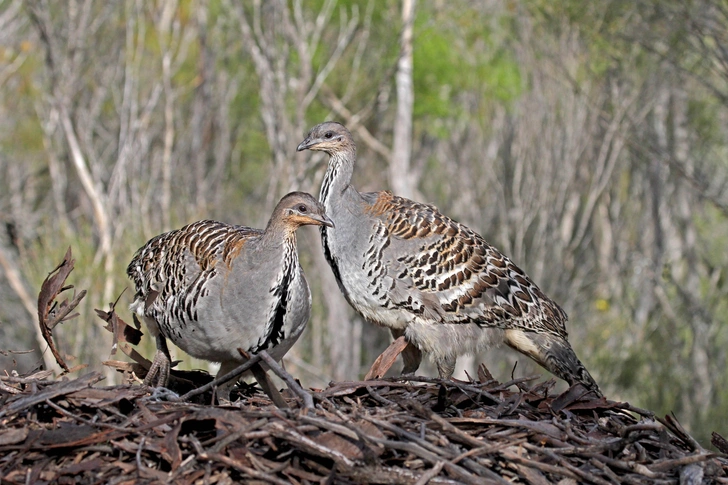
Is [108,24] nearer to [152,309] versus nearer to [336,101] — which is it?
[336,101]

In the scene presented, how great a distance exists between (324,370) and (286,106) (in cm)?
614

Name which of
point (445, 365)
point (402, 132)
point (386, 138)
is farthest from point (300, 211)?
point (386, 138)

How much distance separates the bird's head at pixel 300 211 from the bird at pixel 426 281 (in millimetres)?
970

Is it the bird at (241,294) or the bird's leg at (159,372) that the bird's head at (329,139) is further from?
the bird's leg at (159,372)

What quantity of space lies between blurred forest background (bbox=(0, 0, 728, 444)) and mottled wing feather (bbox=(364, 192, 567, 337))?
5.55 m

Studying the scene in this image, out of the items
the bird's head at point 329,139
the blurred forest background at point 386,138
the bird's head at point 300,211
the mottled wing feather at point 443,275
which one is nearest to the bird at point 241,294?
the bird's head at point 300,211

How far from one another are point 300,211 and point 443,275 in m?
1.50

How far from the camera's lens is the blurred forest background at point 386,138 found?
44.5ft

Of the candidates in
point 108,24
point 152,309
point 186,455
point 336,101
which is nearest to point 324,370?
point 336,101

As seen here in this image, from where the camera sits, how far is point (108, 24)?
1733 cm

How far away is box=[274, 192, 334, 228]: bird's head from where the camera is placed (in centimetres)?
507

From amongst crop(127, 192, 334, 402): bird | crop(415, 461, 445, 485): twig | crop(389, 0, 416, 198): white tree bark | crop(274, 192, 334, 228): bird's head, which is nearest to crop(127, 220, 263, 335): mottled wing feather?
crop(127, 192, 334, 402): bird

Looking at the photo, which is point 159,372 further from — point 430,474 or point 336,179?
point 336,179

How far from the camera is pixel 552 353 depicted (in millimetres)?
6266
